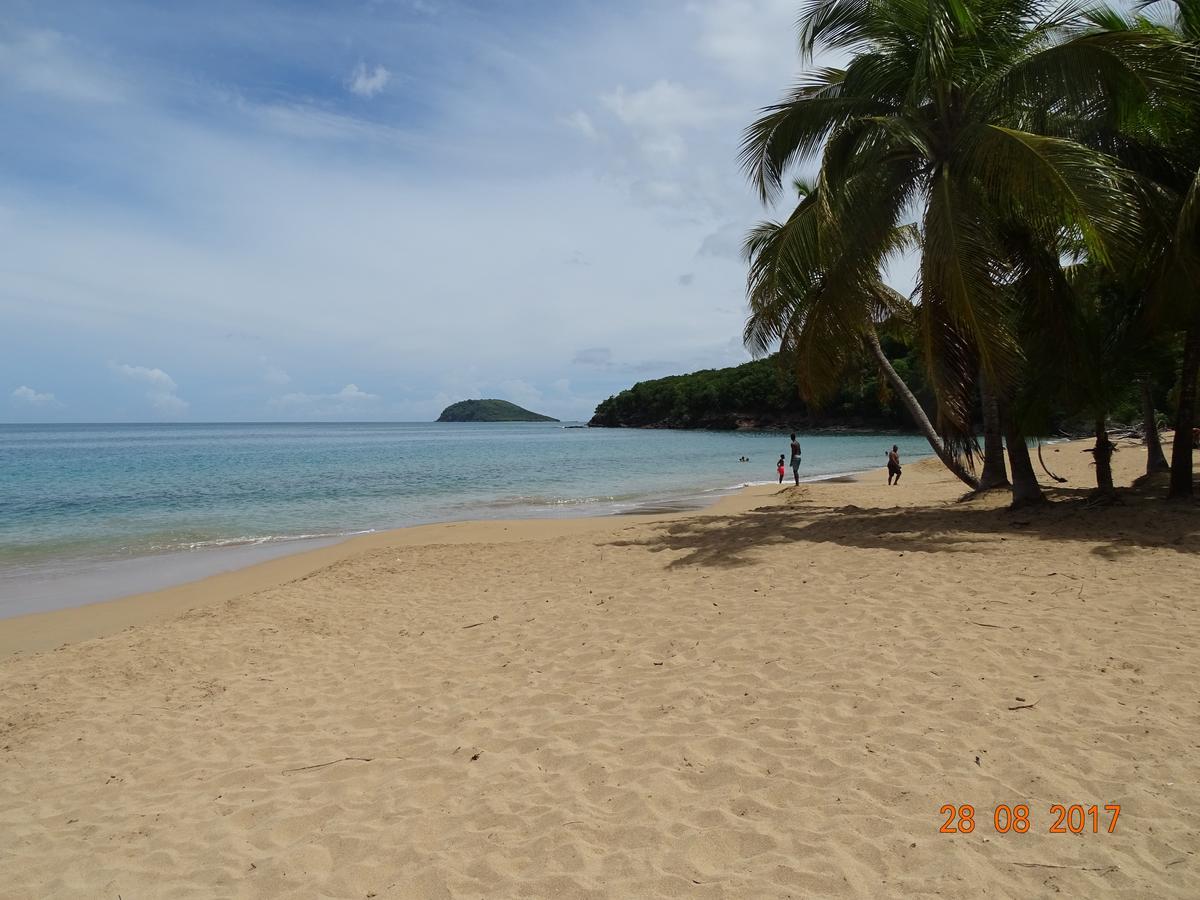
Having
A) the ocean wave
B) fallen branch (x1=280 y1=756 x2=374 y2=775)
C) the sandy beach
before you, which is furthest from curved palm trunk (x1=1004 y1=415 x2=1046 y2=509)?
the ocean wave

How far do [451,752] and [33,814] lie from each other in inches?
86.5

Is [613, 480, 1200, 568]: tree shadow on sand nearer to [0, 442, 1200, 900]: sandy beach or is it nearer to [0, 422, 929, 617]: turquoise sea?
[0, 442, 1200, 900]: sandy beach

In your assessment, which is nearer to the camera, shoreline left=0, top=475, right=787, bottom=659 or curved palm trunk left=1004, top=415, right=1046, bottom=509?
shoreline left=0, top=475, right=787, bottom=659

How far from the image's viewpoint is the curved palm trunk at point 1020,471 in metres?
10.8

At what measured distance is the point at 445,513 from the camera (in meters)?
20.4

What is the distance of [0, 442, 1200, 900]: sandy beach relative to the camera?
3045mm

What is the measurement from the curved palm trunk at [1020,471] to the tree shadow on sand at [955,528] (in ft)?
0.89

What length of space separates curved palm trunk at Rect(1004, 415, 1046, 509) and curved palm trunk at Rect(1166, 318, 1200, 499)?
165cm

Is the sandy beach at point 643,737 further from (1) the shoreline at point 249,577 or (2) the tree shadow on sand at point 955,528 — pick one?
(1) the shoreline at point 249,577

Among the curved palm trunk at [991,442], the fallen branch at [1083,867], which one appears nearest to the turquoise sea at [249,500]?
the curved palm trunk at [991,442]

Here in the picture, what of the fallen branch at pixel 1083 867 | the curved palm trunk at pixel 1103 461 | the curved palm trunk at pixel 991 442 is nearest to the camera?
the fallen branch at pixel 1083 867

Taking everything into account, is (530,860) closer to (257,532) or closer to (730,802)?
(730,802)
